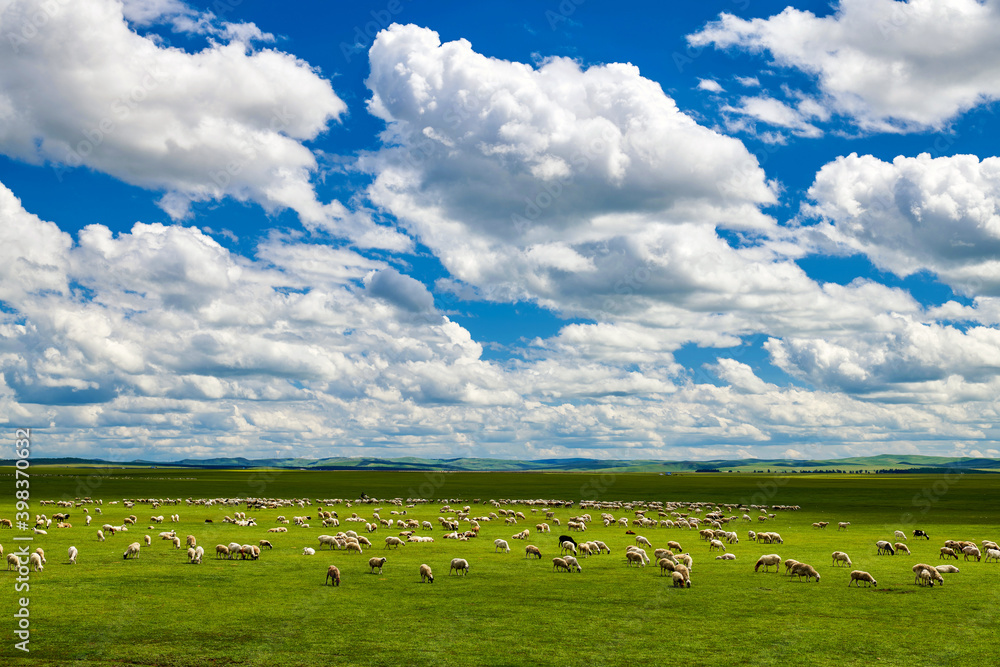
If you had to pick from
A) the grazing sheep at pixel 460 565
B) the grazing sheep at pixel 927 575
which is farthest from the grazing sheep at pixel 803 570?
the grazing sheep at pixel 460 565

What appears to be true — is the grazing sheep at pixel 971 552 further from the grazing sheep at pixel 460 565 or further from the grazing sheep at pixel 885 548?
the grazing sheep at pixel 460 565

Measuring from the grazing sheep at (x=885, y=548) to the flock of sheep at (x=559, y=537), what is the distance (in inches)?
2.4

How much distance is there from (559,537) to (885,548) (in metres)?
20.3

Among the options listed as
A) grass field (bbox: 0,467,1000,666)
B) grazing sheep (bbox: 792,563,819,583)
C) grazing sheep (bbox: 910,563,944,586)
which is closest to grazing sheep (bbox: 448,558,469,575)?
grass field (bbox: 0,467,1000,666)

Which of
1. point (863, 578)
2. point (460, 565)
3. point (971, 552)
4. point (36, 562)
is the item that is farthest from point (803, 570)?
point (36, 562)

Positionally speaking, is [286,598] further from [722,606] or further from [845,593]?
[845,593]

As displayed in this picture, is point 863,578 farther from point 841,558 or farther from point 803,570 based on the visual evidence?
point 841,558

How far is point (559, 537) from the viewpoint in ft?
153

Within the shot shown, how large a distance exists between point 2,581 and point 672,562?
29.8m

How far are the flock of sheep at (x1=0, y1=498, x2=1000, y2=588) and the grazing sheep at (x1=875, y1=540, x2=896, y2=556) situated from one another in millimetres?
60

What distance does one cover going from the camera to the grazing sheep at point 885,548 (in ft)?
130

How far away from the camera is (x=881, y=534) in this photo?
167 ft

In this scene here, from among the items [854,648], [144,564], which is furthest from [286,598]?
[854,648]

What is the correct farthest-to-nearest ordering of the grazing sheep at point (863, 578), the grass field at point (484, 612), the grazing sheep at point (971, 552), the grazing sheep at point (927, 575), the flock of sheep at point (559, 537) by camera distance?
the grazing sheep at point (971, 552), the flock of sheep at point (559, 537), the grazing sheep at point (927, 575), the grazing sheep at point (863, 578), the grass field at point (484, 612)
